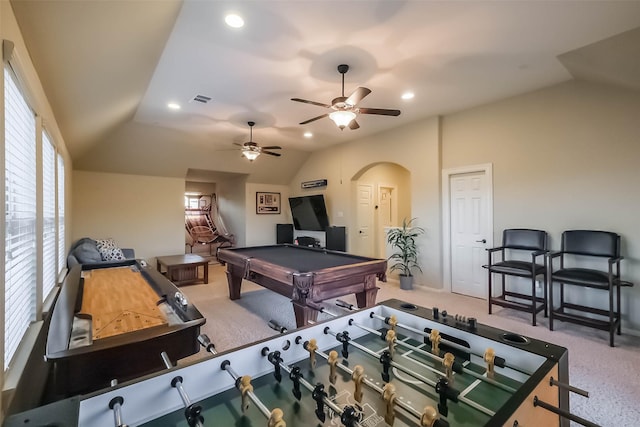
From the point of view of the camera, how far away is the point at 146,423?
2.82 ft

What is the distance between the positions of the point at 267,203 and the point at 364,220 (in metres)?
2.94

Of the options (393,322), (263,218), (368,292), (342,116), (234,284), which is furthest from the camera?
(263,218)

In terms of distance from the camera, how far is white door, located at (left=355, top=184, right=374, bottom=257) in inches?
265

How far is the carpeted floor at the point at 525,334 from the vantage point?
203 centimetres

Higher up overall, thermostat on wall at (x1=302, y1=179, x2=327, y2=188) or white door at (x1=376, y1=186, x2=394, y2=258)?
thermostat on wall at (x1=302, y1=179, x2=327, y2=188)

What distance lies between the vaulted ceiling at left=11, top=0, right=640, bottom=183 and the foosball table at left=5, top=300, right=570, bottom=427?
1.83 metres

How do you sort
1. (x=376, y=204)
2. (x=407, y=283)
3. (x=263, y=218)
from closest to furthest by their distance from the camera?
(x=407, y=283)
(x=376, y=204)
(x=263, y=218)

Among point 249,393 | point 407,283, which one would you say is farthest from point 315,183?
point 249,393

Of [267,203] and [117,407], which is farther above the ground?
[267,203]

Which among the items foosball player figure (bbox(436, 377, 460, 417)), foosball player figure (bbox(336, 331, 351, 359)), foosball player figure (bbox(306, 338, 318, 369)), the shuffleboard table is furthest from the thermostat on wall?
foosball player figure (bbox(436, 377, 460, 417))

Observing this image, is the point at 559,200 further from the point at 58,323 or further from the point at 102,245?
the point at 102,245

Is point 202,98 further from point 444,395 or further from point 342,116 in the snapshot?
point 444,395

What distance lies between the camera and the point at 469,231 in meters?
4.66

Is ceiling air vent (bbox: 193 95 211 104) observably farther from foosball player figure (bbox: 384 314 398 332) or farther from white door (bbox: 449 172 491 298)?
white door (bbox: 449 172 491 298)
